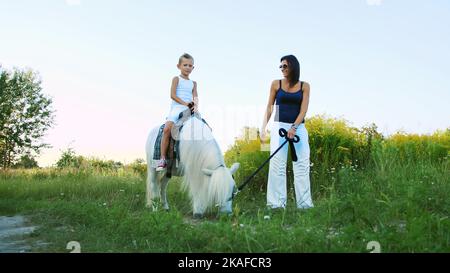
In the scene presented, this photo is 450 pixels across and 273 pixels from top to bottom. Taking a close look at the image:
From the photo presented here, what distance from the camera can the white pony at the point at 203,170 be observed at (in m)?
5.43

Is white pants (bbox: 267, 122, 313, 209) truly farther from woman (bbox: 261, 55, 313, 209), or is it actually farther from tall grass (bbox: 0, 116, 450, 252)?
tall grass (bbox: 0, 116, 450, 252)

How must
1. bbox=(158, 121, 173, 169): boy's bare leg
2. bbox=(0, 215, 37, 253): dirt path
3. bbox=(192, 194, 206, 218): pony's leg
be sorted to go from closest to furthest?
bbox=(0, 215, 37, 253): dirt path
bbox=(192, 194, 206, 218): pony's leg
bbox=(158, 121, 173, 169): boy's bare leg

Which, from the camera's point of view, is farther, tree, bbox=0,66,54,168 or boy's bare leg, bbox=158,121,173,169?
tree, bbox=0,66,54,168

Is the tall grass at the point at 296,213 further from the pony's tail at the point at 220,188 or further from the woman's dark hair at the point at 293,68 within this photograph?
the woman's dark hair at the point at 293,68

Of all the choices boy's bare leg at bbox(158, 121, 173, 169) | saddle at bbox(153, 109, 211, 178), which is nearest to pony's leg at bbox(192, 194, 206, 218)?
saddle at bbox(153, 109, 211, 178)

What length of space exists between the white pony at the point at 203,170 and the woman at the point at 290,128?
2.80 feet

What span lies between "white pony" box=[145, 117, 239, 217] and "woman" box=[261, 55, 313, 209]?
854 mm

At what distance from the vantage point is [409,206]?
4.51 m

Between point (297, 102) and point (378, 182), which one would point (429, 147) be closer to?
point (378, 182)

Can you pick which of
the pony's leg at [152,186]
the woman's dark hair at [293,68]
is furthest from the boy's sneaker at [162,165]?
the woman's dark hair at [293,68]

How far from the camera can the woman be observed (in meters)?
6.37
